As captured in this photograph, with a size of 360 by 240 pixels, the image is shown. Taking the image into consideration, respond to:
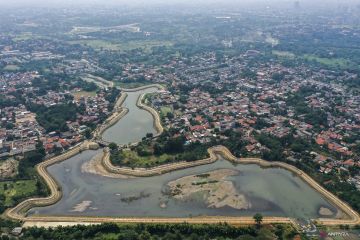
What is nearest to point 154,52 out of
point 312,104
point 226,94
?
point 226,94

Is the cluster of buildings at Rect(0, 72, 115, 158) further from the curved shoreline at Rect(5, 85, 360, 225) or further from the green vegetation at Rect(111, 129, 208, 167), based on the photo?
the green vegetation at Rect(111, 129, 208, 167)

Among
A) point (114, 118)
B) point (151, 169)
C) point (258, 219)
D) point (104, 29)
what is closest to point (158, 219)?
point (258, 219)

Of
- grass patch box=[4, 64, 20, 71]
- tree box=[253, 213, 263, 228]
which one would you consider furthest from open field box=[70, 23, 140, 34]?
tree box=[253, 213, 263, 228]

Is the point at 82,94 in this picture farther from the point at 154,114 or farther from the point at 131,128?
the point at 131,128

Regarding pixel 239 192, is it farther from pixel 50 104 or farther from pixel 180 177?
pixel 50 104

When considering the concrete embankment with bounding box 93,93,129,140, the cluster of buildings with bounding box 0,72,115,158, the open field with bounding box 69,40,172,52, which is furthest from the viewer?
the open field with bounding box 69,40,172,52

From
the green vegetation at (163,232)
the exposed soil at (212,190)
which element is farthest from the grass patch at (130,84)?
the green vegetation at (163,232)
